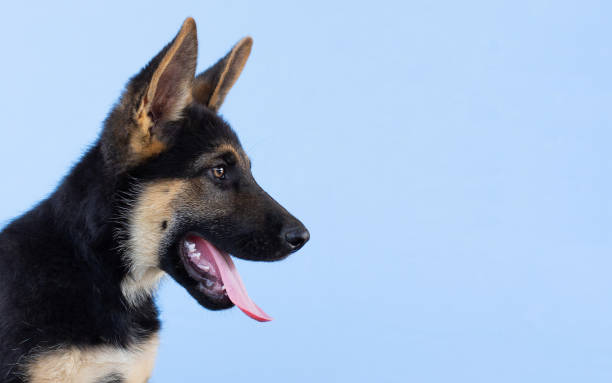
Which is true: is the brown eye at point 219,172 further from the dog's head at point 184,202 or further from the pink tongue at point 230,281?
the pink tongue at point 230,281

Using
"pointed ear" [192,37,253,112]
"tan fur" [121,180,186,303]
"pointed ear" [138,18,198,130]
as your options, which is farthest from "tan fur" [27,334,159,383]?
"pointed ear" [192,37,253,112]

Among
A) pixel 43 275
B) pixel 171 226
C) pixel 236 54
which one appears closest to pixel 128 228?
pixel 171 226

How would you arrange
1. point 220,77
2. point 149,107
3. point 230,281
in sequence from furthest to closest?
point 220,77 < point 230,281 < point 149,107

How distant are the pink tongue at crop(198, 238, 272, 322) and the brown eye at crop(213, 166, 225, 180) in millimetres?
407

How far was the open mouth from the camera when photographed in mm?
4984

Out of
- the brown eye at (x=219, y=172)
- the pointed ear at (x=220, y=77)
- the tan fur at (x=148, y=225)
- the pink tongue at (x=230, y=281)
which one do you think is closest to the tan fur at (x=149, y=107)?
the tan fur at (x=148, y=225)

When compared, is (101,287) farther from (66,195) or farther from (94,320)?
(66,195)

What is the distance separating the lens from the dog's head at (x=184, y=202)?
15.8 ft

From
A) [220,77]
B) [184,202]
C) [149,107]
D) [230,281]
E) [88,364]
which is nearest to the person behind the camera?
[88,364]

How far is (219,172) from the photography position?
5055 mm

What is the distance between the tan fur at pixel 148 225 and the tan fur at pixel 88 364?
356 mm

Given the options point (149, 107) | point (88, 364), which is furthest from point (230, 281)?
point (149, 107)

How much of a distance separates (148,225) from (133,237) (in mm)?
115

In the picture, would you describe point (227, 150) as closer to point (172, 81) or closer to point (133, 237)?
point (172, 81)
